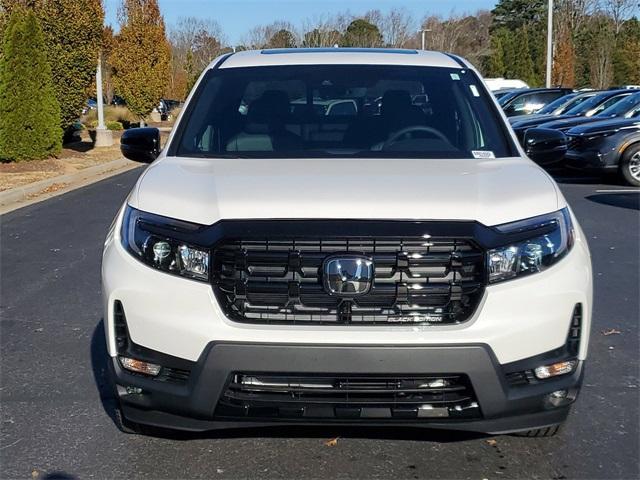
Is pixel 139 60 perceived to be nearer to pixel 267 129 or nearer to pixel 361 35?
pixel 267 129

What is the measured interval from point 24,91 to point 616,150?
10.9 m

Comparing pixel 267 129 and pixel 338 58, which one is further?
pixel 338 58

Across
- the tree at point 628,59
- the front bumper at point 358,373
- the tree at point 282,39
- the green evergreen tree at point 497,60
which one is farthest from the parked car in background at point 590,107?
the tree at point 282,39

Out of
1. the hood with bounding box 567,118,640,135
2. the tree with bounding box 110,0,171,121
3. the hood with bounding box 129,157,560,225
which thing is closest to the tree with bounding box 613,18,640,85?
the tree with bounding box 110,0,171,121

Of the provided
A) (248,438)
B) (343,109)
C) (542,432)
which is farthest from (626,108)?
(248,438)

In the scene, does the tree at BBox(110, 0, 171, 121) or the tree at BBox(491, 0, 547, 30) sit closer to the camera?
the tree at BBox(110, 0, 171, 121)

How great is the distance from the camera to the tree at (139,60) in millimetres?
26125

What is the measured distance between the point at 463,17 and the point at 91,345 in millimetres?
74795

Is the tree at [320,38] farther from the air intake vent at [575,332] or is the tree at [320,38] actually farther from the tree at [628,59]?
the air intake vent at [575,332]

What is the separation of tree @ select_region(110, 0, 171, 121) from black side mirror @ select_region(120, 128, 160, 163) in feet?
72.4

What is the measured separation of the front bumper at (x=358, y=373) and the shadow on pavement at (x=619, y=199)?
8793mm

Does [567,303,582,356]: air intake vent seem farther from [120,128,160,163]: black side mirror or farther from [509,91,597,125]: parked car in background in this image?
[509,91,597,125]: parked car in background

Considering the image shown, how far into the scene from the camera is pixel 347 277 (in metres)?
3.07

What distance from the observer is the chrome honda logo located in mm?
3064
